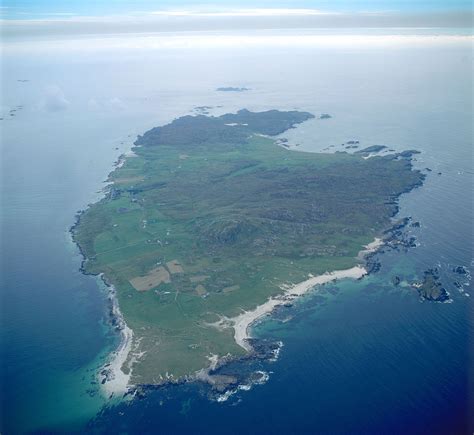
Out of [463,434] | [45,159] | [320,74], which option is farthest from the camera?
[320,74]

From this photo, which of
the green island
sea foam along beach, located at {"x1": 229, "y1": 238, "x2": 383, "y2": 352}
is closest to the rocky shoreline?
sea foam along beach, located at {"x1": 229, "y1": 238, "x2": 383, "y2": 352}

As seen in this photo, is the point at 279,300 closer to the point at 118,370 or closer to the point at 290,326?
the point at 290,326

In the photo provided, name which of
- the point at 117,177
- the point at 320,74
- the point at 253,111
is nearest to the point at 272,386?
the point at 117,177

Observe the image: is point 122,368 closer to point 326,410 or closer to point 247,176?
point 326,410

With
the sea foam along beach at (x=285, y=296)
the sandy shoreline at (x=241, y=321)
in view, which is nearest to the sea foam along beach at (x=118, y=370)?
the sandy shoreline at (x=241, y=321)

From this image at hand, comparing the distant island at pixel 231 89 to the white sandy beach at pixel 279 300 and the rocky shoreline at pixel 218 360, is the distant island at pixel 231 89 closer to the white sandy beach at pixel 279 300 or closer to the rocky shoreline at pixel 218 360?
the rocky shoreline at pixel 218 360

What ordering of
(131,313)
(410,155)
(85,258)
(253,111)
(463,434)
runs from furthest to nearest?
1. (253,111)
2. (410,155)
3. (85,258)
4. (131,313)
5. (463,434)

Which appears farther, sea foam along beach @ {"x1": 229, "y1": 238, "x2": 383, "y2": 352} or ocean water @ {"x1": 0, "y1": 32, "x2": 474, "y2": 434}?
sea foam along beach @ {"x1": 229, "y1": 238, "x2": 383, "y2": 352}

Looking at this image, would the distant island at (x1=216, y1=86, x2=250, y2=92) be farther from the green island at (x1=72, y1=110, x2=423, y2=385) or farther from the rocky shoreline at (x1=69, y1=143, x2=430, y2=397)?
the rocky shoreline at (x1=69, y1=143, x2=430, y2=397)
